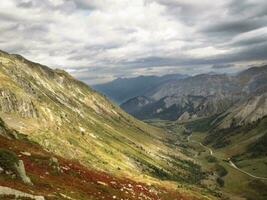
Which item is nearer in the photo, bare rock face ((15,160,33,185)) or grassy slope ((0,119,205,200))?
grassy slope ((0,119,205,200))

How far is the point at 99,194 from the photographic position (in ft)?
209

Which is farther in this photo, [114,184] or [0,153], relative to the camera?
[114,184]

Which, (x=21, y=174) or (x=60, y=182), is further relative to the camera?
(x=60, y=182)

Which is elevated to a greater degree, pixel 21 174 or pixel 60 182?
pixel 21 174

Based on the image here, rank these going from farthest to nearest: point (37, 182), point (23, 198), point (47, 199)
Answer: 1. point (37, 182)
2. point (47, 199)
3. point (23, 198)

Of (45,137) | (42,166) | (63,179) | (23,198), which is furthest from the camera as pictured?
(45,137)

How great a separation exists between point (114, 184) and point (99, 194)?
49.8 feet

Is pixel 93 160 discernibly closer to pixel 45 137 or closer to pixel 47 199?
pixel 45 137

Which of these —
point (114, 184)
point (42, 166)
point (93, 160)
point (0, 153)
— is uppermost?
point (0, 153)

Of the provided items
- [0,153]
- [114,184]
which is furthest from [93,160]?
[0,153]

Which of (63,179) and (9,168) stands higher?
(9,168)

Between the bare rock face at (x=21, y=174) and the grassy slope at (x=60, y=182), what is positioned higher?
the bare rock face at (x=21, y=174)

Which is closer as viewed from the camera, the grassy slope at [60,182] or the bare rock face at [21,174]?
the grassy slope at [60,182]

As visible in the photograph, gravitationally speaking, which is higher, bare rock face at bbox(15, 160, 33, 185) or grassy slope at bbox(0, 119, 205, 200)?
bare rock face at bbox(15, 160, 33, 185)
